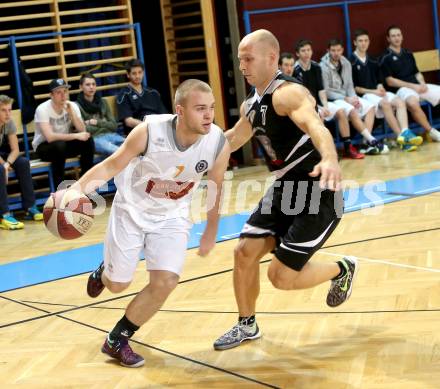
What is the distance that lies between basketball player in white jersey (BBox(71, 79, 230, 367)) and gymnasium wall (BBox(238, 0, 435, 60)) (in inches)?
305

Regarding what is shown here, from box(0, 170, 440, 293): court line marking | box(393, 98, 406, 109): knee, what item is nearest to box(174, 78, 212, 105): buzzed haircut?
box(0, 170, 440, 293): court line marking

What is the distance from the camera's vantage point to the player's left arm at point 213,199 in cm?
457

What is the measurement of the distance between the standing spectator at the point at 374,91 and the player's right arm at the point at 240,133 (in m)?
7.42

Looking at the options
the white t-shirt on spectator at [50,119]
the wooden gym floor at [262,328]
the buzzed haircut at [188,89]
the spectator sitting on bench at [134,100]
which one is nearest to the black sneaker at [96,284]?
the wooden gym floor at [262,328]

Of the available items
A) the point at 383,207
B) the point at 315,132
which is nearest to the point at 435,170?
the point at 383,207

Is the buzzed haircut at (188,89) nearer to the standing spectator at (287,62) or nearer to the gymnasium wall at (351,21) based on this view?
the standing spectator at (287,62)

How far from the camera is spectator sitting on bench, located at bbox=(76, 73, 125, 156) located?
9.91 metres

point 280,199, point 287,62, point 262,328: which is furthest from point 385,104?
point 280,199

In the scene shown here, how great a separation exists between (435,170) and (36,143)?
463 centimetres

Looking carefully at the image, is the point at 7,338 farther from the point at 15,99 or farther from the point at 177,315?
the point at 15,99

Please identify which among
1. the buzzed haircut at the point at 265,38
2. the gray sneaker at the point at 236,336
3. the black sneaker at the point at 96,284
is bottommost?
the gray sneaker at the point at 236,336

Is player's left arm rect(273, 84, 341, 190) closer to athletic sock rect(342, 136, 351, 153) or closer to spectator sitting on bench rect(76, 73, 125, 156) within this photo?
spectator sitting on bench rect(76, 73, 125, 156)

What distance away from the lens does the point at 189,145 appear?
15.0ft

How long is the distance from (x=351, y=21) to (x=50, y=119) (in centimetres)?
548
